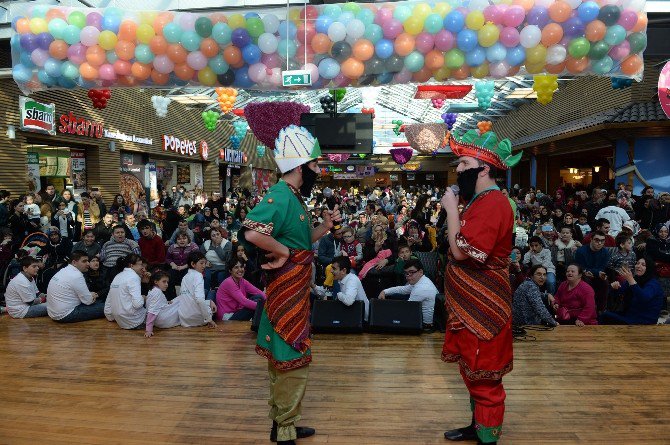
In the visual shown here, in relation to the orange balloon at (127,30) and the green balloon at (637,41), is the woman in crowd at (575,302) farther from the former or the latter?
the orange balloon at (127,30)

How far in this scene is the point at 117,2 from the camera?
628 centimetres

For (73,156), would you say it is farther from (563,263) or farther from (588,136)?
(588,136)

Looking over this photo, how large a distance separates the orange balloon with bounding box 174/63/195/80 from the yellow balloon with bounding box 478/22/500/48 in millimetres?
2637

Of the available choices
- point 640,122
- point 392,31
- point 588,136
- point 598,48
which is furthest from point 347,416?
point 588,136

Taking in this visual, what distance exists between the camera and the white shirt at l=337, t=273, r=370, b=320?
504 centimetres

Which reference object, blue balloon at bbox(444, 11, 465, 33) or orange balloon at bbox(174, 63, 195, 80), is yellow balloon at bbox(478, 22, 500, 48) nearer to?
blue balloon at bbox(444, 11, 465, 33)

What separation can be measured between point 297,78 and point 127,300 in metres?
2.82

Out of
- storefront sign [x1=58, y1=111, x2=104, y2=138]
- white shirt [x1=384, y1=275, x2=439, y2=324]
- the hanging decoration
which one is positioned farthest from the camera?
the hanging decoration

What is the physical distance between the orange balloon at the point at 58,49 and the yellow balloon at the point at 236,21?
158cm

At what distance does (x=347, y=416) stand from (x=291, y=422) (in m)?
0.62

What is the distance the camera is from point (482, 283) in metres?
2.63

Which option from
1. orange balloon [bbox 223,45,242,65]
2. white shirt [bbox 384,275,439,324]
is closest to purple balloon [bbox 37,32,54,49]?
orange balloon [bbox 223,45,242,65]

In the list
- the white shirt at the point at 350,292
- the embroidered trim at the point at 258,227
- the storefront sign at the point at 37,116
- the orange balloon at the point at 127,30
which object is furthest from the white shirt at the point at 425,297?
the storefront sign at the point at 37,116

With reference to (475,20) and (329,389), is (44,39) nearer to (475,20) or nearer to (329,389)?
(475,20)
